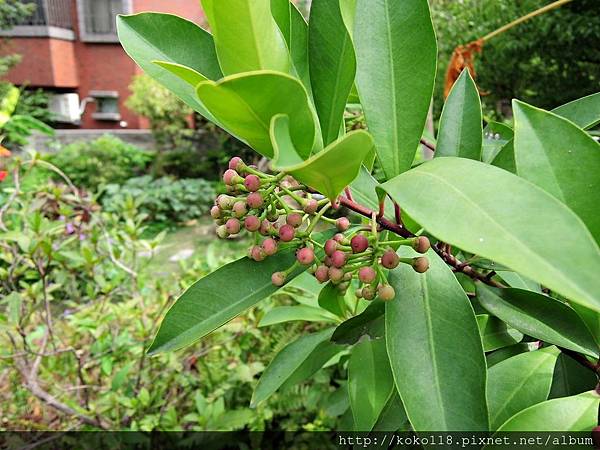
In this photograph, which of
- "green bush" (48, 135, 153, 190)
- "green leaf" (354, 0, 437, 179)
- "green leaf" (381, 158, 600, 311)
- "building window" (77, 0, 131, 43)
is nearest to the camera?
"green leaf" (381, 158, 600, 311)

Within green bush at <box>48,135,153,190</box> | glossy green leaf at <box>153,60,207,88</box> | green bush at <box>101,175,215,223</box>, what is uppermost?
glossy green leaf at <box>153,60,207,88</box>

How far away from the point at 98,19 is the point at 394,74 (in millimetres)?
10485

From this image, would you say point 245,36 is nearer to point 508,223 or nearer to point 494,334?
point 508,223

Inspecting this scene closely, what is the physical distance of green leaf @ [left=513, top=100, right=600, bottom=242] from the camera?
40 centimetres

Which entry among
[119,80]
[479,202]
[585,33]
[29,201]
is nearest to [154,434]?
[29,201]

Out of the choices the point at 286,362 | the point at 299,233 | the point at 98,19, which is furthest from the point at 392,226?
the point at 98,19

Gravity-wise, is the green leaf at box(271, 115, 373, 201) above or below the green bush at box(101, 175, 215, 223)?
above

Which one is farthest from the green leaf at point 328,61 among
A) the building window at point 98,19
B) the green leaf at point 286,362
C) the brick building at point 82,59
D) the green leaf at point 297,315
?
the building window at point 98,19

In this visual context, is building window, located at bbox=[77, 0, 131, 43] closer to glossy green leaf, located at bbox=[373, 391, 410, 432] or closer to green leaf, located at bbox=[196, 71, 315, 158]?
glossy green leaf, located at bbox=[373, 391, 410, 432]

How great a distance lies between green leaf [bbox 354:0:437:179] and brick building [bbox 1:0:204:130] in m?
9.25

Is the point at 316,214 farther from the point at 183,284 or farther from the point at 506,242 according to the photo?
the point at 183,284

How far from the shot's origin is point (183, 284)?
1.81 meters

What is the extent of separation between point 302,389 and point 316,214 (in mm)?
1446

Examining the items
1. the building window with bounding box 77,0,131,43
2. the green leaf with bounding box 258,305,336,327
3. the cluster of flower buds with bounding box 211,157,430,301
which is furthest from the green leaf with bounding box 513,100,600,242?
the building window with bounding box 77,0,131,43
